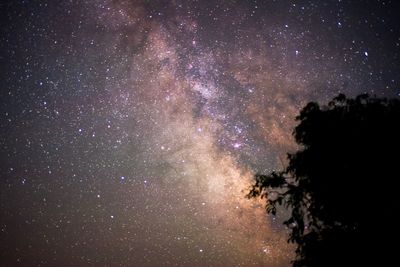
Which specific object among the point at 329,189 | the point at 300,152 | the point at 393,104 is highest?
the point at 393,104

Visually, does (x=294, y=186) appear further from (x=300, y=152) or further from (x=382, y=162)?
(x=382, y=162)

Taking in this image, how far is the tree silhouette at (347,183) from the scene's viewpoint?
8797 millimetres

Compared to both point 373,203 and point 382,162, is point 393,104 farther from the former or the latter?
point 373,203

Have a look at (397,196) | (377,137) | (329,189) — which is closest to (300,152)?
(329,189)

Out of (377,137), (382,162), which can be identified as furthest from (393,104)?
(382,162)

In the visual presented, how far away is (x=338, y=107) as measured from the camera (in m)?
10.2

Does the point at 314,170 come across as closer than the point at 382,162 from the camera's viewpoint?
No

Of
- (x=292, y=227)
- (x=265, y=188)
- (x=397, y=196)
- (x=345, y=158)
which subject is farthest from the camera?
(x=265, y=188)

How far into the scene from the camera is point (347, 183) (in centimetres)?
945

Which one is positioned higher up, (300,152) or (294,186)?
(300,152)

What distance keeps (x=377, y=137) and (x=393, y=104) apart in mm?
1162

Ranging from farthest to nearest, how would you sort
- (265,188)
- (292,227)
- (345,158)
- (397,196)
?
(265,188) < (292,227) < (345,158) < (397,196)

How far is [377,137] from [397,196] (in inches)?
63.7

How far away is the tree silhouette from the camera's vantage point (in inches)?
346
